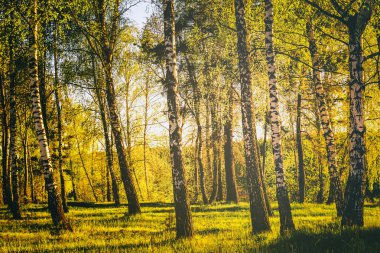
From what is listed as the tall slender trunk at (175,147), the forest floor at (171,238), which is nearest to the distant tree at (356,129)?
the forest floor at (171,238)

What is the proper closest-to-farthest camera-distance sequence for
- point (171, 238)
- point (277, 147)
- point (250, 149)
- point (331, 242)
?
point (331, 242) < point (171, 238) < point (277, 147) < point (250, 149)

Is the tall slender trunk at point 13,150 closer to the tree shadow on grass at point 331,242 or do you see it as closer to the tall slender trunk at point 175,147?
the tall slender trunk at point 175,147

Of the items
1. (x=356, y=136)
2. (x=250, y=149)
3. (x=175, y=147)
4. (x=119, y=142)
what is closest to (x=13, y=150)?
(x=119, y=142)

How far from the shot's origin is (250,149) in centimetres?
879

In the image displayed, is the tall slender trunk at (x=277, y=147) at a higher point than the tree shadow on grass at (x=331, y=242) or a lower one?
higher

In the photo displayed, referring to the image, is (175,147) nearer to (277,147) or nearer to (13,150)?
(277,147)

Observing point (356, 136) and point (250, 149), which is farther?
point (250, 149)

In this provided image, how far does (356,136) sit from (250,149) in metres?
2.78

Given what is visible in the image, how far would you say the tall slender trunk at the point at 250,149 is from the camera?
28.5ft

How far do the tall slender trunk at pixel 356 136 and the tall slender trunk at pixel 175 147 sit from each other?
13.7ft

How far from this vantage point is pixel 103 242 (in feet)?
26.6

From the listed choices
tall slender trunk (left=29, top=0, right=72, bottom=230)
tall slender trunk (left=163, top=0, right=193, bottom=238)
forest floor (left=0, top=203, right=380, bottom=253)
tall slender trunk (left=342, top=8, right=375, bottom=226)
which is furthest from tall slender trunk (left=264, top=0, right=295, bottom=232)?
tall slender trunk (left=29, top=0, right=72, bottom=230)

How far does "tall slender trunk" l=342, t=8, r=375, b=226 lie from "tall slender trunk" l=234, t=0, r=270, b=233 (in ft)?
7.11

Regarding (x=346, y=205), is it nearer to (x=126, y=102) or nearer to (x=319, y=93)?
(x=319, y=93)
